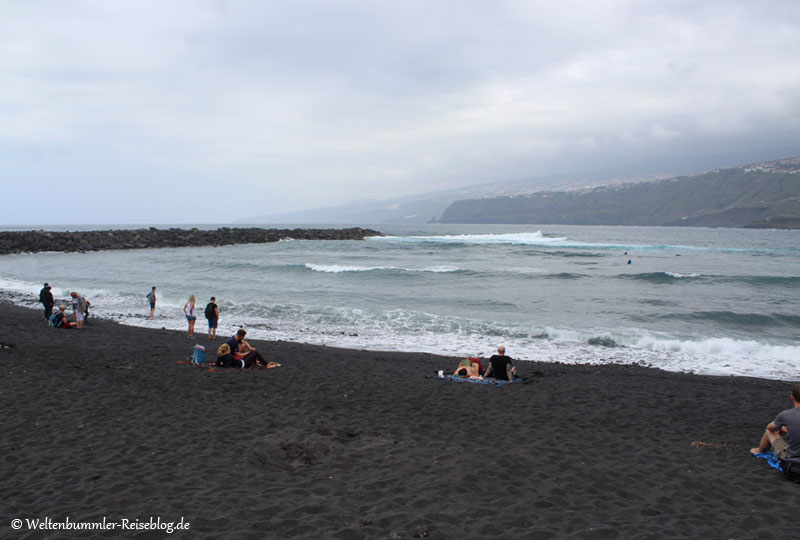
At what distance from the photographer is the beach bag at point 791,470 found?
16.7ft

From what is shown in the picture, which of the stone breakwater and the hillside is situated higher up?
the hillside

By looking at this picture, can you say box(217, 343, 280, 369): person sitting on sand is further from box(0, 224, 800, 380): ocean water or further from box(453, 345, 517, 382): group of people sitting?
box(453, 345, 517, 382): group of people sitting

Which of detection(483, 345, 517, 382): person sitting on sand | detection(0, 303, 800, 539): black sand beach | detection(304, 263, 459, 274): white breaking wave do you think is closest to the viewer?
detection(0, 303, 800, 539): black sand beach

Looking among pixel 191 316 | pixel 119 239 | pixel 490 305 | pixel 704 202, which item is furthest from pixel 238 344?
pixel 704 202

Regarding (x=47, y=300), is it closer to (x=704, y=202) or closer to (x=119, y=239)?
(x=119, y=239)

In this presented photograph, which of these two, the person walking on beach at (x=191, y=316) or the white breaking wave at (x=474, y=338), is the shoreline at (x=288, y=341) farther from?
the person walking on beach at (x=191, y=316)

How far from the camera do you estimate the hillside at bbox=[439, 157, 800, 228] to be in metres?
129

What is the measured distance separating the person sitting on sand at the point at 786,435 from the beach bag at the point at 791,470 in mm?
33

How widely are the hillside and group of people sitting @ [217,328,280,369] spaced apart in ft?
457

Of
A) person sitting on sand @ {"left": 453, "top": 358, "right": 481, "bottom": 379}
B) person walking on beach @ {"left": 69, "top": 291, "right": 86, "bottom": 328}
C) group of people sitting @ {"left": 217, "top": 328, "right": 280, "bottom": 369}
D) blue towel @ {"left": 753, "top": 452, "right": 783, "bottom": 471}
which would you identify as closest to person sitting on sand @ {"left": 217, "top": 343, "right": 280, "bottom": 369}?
group of people sitting @ {"left": 217, "top": 328, "right": 280, "bottom": 369}

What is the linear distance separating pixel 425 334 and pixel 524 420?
25.8 feet

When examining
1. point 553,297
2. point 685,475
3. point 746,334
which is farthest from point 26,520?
point 553,297

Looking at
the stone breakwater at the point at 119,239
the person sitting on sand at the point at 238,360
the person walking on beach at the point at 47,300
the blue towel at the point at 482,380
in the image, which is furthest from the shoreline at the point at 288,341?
the stone breakwater at the point at 119,239

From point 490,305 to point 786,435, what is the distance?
14101 millimetres
